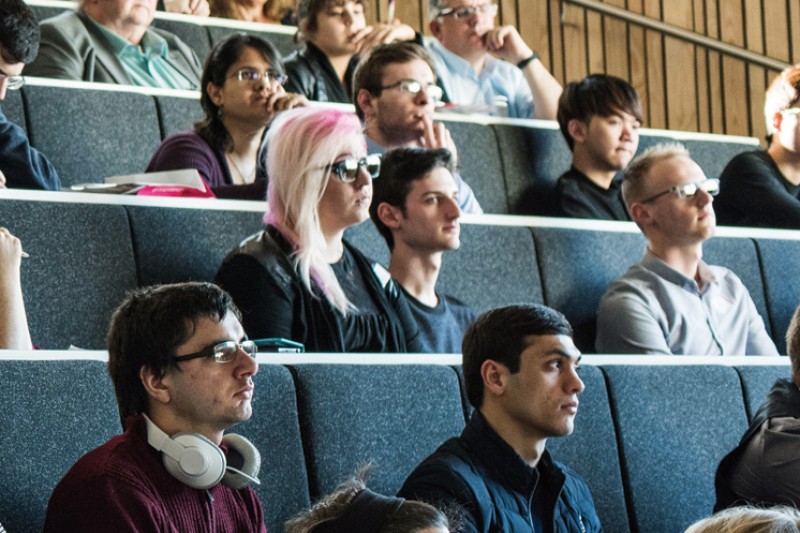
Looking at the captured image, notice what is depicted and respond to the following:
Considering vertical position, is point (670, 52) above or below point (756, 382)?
above

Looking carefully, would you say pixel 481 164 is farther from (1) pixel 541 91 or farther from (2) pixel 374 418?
(2) pixel 374 418

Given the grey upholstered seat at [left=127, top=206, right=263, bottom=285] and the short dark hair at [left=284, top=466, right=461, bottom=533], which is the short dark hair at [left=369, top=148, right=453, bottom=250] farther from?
the short dark hair at [left=284, top=466, right=461, bottom=533]

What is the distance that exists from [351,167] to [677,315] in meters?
0.64

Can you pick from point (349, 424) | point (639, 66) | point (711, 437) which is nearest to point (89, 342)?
point (349, 424)

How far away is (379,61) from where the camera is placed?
2.76 meters

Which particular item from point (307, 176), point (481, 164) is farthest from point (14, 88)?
point (481, 164)

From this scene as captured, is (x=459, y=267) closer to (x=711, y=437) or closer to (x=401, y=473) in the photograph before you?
(x=711, y=437)

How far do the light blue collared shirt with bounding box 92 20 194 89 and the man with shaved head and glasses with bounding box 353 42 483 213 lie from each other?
51 centimetres

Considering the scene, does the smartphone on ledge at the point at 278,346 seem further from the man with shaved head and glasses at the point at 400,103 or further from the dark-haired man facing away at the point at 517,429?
Result: the man with shaved head and glasses at the point at 400,103

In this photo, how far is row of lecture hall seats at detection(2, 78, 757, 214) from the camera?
8.47 ft

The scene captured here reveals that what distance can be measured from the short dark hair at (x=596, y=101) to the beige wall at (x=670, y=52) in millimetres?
1389

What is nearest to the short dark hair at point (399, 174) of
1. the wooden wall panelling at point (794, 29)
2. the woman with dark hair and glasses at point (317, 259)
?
the woman with dark hair and glasses at point (317, 259)

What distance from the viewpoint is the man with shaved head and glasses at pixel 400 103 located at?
2.74 meters

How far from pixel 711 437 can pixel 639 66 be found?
2469 mm
